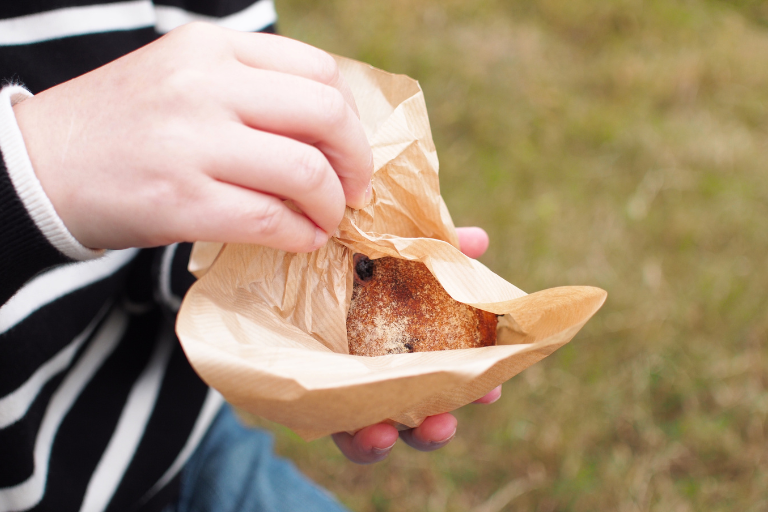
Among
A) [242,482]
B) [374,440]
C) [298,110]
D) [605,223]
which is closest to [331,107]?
[298,110]

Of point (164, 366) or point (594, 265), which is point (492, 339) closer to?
point (164, 366)

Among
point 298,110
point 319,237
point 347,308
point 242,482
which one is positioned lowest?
point 242,482

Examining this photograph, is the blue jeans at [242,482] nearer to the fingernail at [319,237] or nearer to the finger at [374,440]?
the finger at [374,440]

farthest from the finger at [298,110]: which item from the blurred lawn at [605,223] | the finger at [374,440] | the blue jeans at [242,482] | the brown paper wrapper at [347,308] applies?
the blurred lawn at [605,223]

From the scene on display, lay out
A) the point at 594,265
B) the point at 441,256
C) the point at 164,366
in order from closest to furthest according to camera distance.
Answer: the point at 441,256 < the point at 164,366 < the point at 594,265

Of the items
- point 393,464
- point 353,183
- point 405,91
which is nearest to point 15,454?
point 353,183

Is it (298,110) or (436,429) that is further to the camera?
(436,429)

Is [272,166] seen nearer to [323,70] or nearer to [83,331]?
[323,70]

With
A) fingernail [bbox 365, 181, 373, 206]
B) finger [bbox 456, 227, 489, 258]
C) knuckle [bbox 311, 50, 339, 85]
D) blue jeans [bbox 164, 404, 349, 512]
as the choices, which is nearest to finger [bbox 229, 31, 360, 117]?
knuckle [bbox 311, 50, 339, 85]
